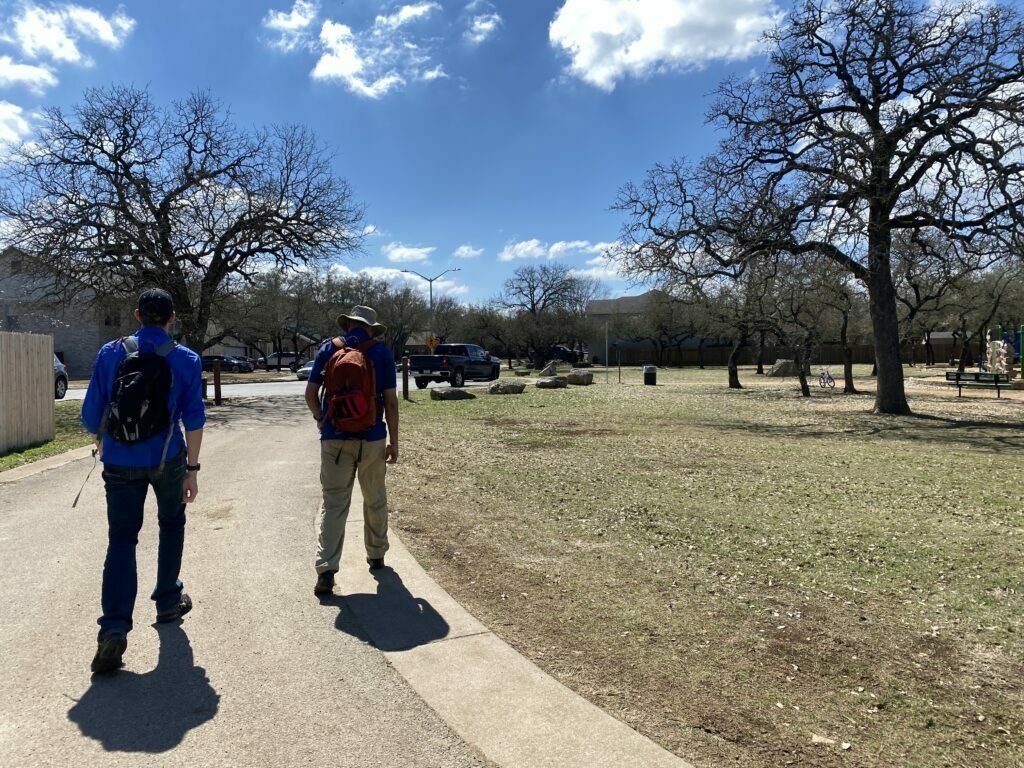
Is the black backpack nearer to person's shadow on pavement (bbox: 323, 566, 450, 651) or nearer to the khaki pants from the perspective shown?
the khaki pants

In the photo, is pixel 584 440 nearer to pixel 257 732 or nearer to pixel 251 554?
pixel 251 554

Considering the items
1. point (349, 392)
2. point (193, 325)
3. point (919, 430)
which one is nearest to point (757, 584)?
point (349, 392)

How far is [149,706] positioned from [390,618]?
51.7 inches

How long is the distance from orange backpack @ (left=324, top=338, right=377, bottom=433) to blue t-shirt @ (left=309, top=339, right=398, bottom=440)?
0.09m

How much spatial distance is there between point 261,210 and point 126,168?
413 cm

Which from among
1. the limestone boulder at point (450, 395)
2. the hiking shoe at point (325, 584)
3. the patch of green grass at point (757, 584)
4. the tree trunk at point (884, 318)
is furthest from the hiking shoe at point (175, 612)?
the limestone boulder at point (450, 395)

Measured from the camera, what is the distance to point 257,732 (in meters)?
2.73

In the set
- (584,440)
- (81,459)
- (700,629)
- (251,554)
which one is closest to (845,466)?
(584,440)

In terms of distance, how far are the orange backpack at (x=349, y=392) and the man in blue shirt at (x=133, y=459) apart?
785 millimetres

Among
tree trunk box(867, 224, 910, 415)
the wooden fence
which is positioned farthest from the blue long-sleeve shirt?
tree trunk box(867, 224, 910, 415)

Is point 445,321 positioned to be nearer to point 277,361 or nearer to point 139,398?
point 277,361

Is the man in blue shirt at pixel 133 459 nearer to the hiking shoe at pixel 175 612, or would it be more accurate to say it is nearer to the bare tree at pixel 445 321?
the hiking shoe at pixel 175 612

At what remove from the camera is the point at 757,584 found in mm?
4547

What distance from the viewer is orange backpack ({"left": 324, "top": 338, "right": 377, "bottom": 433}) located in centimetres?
415
